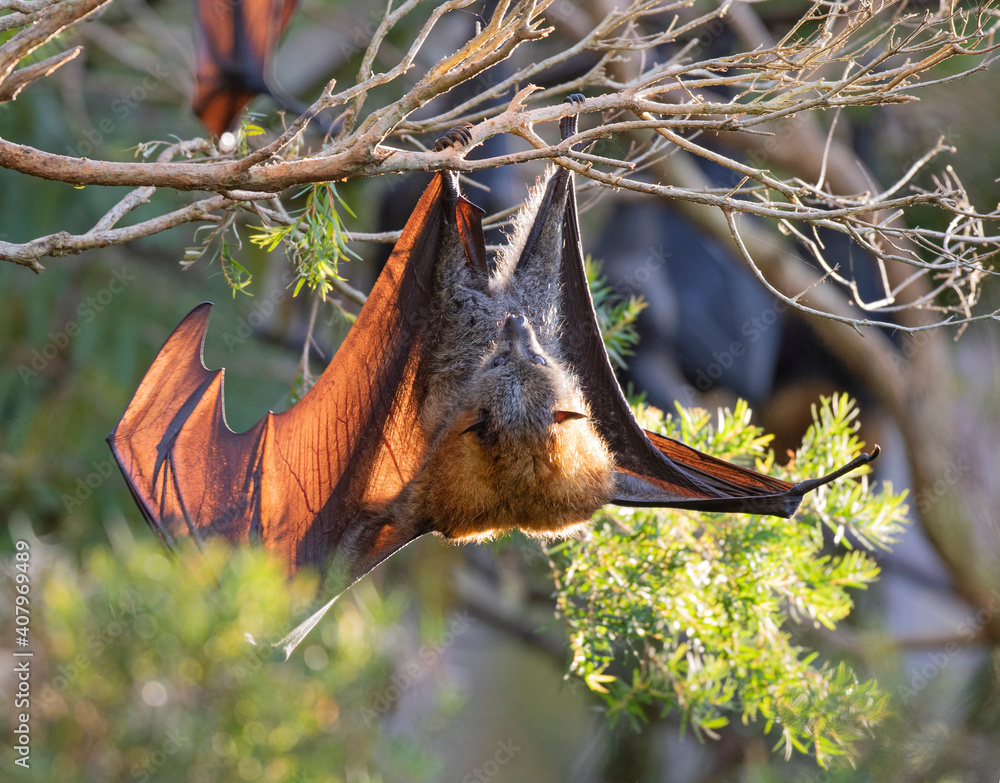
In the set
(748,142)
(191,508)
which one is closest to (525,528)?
(191,508)

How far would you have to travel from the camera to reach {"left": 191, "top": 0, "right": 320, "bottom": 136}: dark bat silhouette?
2.15 m

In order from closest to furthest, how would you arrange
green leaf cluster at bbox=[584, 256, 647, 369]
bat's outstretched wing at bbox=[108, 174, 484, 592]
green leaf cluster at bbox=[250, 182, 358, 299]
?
green leaf cluster at bbox=[250, 182, 358, 299] → bat's outstretched wing at bbox=[108, 174, 484, 592] → green leaf cluster at bbox=[584, 256, 647, 369]

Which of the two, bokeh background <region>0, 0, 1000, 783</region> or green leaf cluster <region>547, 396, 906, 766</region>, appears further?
bokeh background <region>0, 0, 1000, 783</region>

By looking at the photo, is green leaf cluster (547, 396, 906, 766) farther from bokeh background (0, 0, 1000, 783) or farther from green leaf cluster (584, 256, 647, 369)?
green leaf cluster (584, 256, 647, 369)

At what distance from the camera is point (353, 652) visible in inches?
66.3

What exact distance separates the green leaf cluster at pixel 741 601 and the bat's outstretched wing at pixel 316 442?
2.32 ft

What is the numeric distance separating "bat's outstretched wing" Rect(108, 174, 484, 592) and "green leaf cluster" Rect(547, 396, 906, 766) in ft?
2.32

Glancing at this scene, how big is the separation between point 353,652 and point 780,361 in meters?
5.95

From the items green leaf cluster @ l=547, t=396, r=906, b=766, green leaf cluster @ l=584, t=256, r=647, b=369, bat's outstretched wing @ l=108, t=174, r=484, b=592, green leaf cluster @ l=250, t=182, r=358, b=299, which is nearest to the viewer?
green leaf cluster @ l=250, t=182, r=358, b=299

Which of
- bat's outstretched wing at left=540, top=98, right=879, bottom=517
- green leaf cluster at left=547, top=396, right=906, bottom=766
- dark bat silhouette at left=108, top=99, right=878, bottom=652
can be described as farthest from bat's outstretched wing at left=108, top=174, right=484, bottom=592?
green leaf cluster at left=547, top=396, right=906, bottom=766

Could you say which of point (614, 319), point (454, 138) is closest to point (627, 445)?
point (614, 319)

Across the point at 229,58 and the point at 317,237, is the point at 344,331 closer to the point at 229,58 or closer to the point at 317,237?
the point at 229,58

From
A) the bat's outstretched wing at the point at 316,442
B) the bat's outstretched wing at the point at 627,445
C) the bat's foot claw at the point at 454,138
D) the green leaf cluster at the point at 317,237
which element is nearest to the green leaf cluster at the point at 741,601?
the bat's outstretched wing at the point at 627,445

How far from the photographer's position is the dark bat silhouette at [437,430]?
258 cm
